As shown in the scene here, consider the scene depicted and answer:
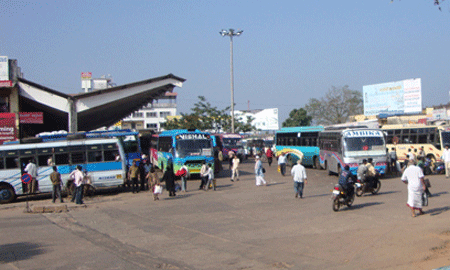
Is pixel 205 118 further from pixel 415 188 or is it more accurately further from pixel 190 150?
pixel 415 188

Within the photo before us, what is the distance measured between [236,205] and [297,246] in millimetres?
6717

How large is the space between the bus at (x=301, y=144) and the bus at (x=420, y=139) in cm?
498

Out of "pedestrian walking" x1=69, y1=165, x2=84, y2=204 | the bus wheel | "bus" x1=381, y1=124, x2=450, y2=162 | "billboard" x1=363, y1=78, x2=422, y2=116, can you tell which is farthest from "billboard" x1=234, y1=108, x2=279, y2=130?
"pedestrian walking" x1=69, y1=165, x2=84, y2=204

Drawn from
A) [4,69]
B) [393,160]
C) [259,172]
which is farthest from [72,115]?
[393,160]

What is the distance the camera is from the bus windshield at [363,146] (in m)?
22.4

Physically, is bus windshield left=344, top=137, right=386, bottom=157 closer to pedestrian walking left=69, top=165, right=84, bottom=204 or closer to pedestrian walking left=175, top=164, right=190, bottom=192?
pedestrian walking left=175, top=164, right=190, bottom=192

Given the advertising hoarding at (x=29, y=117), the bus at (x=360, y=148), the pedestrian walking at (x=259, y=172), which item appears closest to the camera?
the pedestrian walking at (x=259, y=172)

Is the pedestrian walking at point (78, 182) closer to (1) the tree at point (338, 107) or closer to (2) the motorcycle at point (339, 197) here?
(2) the motorcycle at point (339, 197)

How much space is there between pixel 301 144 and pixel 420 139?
8.48 meters

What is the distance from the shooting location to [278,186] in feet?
72.3

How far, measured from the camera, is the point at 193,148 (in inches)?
1005

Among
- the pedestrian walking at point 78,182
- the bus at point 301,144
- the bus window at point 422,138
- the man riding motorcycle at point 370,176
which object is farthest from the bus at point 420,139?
the pedestrian walking at point 78,182

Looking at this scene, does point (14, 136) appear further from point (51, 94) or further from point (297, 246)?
point (297, 246)

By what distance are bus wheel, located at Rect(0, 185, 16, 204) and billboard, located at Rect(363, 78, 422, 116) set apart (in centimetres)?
4188
